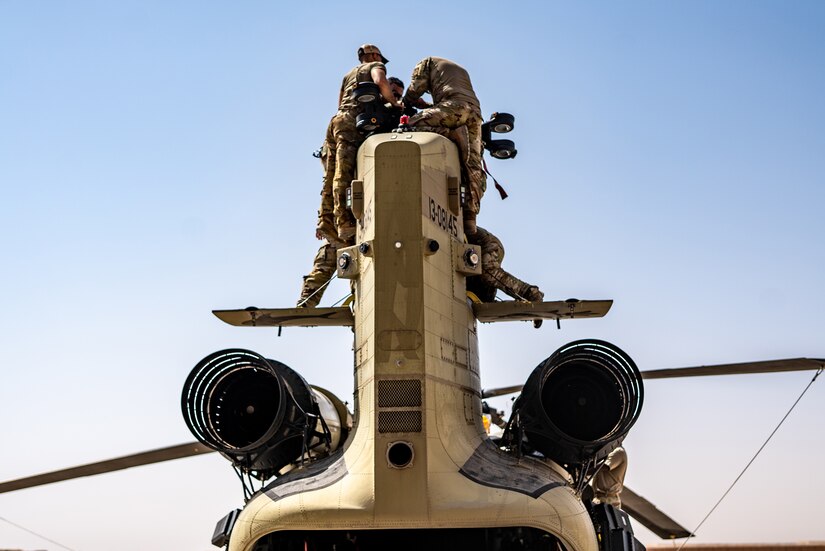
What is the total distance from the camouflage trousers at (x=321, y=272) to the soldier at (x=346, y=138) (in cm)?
112

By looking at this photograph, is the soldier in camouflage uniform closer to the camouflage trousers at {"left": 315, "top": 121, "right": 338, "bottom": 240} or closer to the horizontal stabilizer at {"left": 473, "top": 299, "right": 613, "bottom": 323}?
the camouflage trousers at {"left": 315, "top": 121, "right": 338, "bottom": 240}

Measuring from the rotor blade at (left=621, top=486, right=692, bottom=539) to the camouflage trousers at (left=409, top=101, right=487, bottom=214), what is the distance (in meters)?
5.65

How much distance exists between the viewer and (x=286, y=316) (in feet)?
37.7

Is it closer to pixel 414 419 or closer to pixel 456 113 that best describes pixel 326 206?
pixel 456 113

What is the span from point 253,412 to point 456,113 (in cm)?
412

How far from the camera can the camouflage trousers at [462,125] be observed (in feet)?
37.2

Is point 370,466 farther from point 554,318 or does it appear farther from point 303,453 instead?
point 554,318

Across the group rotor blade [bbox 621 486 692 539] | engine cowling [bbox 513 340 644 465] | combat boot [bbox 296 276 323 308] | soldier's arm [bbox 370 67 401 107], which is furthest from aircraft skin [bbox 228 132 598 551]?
rotor blade [bbox 621 486 692 539]

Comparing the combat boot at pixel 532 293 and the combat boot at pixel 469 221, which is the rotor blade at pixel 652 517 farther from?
the combat boot at pixel 469 221

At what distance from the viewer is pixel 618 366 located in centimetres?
988

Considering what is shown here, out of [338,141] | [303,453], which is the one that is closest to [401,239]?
[303,453]

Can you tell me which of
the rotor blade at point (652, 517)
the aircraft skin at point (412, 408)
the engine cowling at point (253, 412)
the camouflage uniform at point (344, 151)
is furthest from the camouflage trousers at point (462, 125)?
the rotor blade at point (652, 517)

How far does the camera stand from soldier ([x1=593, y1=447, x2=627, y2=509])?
12.6 m

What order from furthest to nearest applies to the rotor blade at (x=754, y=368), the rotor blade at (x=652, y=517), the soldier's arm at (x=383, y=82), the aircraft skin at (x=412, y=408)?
the rotor blade at (x=652, y=517)
the soldier's arm at (x=383, y=82)
the rotor blade at (x=754, y=368)
the aircraft skin at (x=412, y=408)
